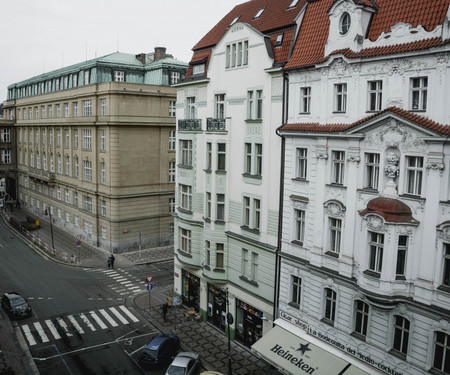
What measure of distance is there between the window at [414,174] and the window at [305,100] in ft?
23.3

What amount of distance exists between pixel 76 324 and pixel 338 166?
23934mm

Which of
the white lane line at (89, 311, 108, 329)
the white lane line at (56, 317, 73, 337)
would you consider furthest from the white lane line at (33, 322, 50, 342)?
the white lane line at (89, 311, 108, 329)

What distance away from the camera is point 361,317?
912 inches

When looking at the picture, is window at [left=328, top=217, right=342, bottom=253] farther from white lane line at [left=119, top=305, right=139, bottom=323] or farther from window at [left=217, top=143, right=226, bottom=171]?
white lane line at [left=119, top=305, right=139, bottom=323]

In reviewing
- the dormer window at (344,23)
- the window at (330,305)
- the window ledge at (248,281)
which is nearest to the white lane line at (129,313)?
the window ledge at (248,281)

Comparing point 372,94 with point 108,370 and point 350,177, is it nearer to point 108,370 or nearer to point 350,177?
point 350,177

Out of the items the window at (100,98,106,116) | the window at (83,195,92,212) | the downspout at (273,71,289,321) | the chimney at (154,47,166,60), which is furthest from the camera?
the chimney at (154,47,166,60)

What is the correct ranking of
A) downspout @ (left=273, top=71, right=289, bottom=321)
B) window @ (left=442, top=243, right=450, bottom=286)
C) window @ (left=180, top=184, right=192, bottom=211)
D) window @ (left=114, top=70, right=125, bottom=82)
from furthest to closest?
window @ (left=114, top=70, right=125, bottom=82) → window @ (left=180, top=184, right=192, bottom=211) → downspout @ (left=273, top=71, right=289, bottom=321) → window @ (left=442, top=243, right=450, bottom=286)

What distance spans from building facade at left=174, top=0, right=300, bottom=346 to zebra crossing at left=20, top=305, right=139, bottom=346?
6.35 metres

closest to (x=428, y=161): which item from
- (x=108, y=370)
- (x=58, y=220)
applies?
(x=108, y=370)

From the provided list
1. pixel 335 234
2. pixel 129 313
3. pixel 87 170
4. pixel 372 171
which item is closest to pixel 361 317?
pixel 335 234

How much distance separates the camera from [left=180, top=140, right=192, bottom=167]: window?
34594 millimetres

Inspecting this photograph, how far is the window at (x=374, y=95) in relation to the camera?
2150cm

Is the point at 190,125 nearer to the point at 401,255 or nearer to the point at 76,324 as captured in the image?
the point at 76,324
